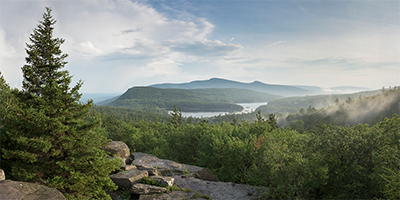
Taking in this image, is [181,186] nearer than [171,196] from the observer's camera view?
No

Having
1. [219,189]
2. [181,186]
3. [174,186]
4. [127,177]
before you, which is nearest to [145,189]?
[127,177]

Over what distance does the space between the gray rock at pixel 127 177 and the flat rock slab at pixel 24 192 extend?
7.74m

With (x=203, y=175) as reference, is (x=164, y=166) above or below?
above

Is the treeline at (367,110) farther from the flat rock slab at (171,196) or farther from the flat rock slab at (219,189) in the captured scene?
the flat rock slab at (171,196)

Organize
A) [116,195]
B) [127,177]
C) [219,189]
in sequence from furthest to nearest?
[219,189] → [127,177] → [116,195]

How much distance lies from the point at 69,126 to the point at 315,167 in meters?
20.4

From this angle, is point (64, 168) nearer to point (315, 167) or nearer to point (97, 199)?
point (97, 199)

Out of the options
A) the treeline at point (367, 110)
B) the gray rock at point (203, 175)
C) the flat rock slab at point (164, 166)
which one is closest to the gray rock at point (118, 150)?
the flat rock slab at point (164, 166)

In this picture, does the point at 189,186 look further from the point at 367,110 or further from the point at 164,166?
the point at 367,110

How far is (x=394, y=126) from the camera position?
21703 millimetres

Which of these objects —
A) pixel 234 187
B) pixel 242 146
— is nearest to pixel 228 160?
pixel 242 146

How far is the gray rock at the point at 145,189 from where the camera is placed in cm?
1714

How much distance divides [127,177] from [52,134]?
26.3 ft

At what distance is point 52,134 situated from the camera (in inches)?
535
